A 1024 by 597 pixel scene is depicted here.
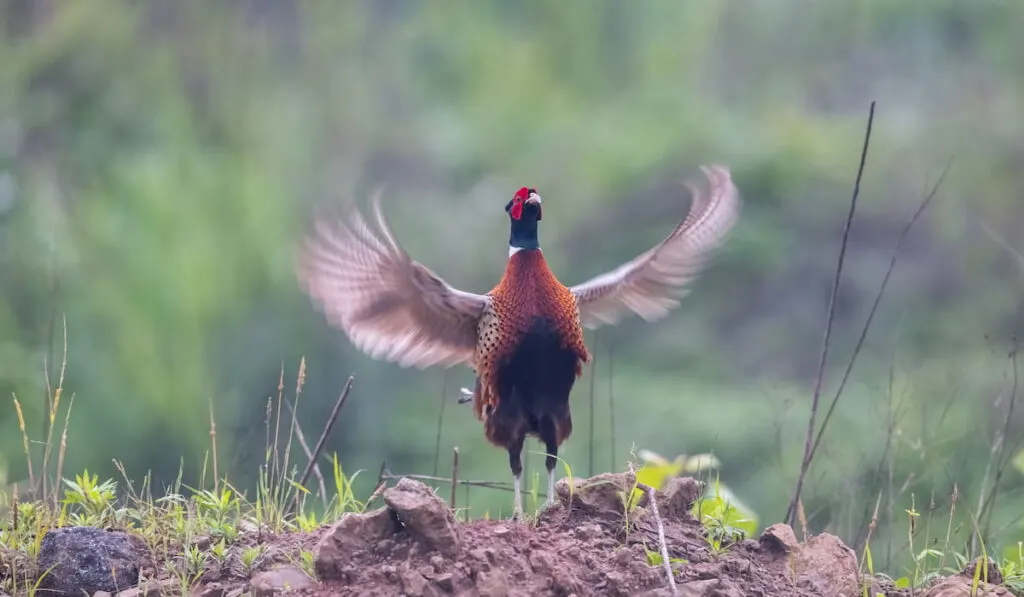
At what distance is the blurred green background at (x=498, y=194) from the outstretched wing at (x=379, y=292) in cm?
316

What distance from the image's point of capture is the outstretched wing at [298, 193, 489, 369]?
4.32m

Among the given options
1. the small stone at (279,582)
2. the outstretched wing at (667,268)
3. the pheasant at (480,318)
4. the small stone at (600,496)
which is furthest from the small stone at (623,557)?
the outstretched wing at (667,268)

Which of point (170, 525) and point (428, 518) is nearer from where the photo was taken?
point (428, 518)

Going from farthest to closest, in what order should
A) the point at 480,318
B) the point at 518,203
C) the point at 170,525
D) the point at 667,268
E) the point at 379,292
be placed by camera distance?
the point at 667,268 < the point at 518,203 < the point at 480,318 < the point at 379,292 < the point at 170,525

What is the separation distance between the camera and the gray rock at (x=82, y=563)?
10.8ft

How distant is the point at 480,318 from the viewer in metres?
4.62

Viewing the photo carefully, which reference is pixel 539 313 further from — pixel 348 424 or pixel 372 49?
pixel 372 49

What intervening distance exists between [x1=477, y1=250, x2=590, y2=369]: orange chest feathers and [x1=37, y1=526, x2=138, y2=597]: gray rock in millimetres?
1610

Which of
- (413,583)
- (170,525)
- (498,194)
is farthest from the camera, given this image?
(498,194)

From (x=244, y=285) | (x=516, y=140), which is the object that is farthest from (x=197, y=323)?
(x=516, y=140)

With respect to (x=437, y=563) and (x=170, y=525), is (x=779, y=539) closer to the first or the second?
(x=437, y=563)

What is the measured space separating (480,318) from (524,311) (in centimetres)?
21

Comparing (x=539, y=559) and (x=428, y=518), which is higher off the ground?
(x=428, y=518)

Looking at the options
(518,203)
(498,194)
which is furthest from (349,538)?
(498,194)
